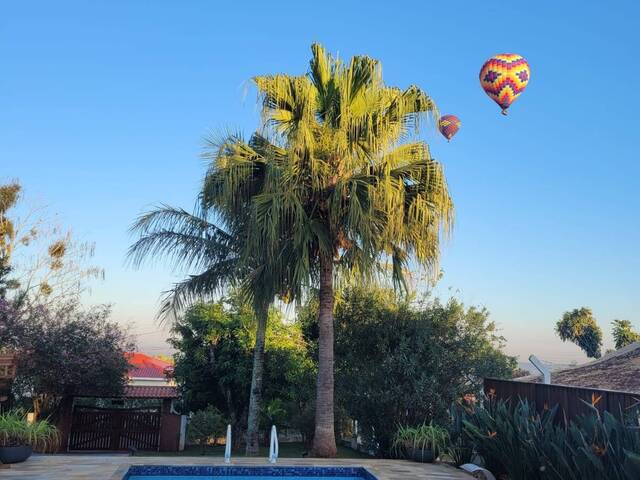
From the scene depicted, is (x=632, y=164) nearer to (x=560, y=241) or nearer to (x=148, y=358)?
(x=560, y=241)

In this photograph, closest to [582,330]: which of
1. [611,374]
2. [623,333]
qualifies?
[623,333]

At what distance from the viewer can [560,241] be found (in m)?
20.1

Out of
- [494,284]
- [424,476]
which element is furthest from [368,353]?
[424,476]

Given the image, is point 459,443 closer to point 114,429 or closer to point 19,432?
point 19,432

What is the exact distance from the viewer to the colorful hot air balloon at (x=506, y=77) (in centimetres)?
1435

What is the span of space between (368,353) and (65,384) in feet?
34.3

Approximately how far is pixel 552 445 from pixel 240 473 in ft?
18.1

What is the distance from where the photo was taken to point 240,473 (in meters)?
9.13

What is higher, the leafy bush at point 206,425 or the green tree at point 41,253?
the green tree at point 41,253

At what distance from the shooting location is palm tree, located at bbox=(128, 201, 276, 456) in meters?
13.5

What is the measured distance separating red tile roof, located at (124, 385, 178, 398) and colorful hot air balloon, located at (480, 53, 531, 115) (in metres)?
15.9

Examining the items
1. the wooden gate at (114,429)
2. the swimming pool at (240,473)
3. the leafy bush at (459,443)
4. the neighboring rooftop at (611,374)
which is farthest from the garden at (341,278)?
the neighboring rooftop at (611,374)

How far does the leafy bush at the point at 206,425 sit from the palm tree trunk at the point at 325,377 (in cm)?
920

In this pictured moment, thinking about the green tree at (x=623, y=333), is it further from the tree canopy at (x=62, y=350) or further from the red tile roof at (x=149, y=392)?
the tree canopy at (x=62, y=350)
